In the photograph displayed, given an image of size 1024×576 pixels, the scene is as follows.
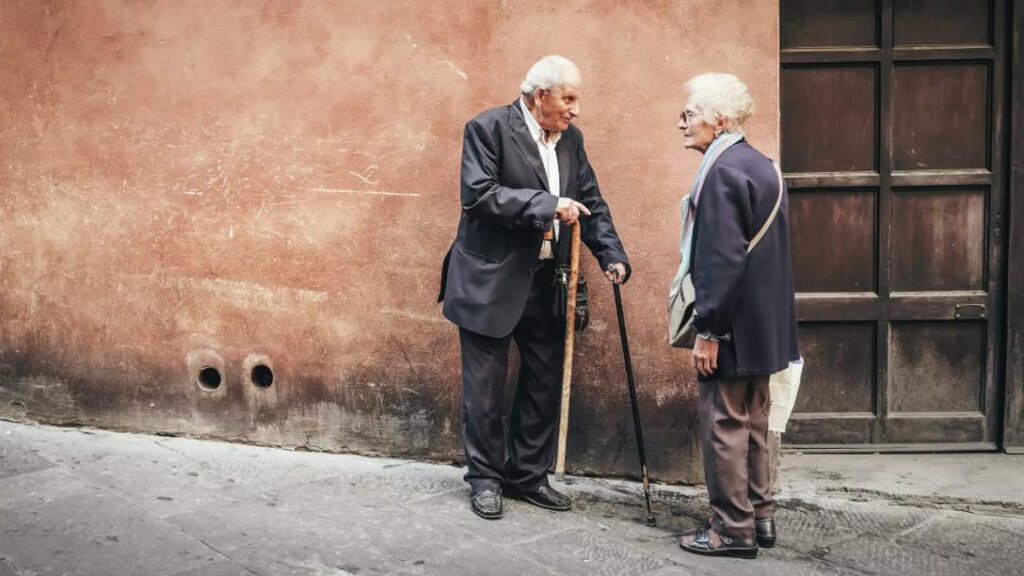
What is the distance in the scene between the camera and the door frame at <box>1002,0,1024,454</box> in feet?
16.5

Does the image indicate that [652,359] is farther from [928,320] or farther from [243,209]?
[243,209]

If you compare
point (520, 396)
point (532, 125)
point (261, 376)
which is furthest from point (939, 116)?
point (261, 376)

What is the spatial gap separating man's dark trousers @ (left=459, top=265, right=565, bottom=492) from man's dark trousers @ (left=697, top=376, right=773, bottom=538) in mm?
752

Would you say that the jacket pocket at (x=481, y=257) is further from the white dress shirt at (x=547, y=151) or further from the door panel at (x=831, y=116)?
the door panel at (x=831, y=116)

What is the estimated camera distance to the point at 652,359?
4.85 meters

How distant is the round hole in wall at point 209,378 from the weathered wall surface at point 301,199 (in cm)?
5

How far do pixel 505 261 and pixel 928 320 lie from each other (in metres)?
2.17

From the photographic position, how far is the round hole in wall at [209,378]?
5242 mm

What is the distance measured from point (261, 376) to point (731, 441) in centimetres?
234

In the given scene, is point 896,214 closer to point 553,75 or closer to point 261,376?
point 553,75

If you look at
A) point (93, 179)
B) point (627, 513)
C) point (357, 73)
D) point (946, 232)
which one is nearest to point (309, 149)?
point (357, 73)

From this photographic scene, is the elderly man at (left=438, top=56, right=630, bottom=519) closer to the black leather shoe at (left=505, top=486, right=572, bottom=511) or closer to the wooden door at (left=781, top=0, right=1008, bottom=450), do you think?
the black leather shoe at (left=505, top=486, right=572, bottom=511)

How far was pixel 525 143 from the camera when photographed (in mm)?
4355

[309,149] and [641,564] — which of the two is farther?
[309,149]
